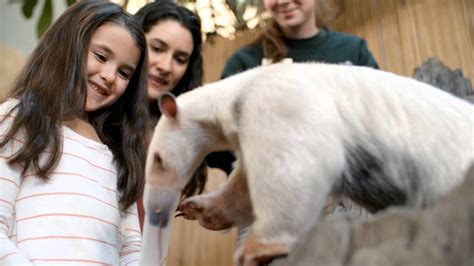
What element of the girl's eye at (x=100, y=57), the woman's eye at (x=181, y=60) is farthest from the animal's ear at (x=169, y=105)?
the woman's eye at (x=181, y=60)

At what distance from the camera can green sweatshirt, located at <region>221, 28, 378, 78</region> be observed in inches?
82.2

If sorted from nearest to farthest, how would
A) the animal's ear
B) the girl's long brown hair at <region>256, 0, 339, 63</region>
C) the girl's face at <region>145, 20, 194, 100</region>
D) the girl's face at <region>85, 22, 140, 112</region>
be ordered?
the animal's ear → the girl's face at <region>85, 22, 140, 112</region> → the girl's long brown hair at <region>256, 0, 339, 63</region> → the girl's face at <region>145, 20, 194, 100</region>

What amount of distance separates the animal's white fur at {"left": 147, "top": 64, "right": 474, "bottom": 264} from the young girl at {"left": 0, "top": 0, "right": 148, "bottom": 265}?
0.60 metres

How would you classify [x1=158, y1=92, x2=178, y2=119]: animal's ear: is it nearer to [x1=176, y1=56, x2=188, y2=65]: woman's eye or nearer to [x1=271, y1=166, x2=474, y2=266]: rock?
[x1=271, y1=166, x2=474, y2=266]: rock

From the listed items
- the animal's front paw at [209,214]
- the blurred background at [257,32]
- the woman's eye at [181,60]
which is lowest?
the blurred background at [257,32]

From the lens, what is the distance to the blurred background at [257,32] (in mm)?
2641

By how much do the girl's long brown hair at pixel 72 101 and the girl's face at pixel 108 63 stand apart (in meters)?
0.03

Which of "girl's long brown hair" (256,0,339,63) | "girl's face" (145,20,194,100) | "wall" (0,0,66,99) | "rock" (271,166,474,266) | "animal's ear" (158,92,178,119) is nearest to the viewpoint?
"rock" (271,166,474,266)

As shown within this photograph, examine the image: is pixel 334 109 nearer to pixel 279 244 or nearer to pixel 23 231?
pixel 279 244

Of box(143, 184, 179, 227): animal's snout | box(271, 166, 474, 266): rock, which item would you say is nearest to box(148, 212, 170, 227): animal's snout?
box(143, 184, 179, 227): animal's snout

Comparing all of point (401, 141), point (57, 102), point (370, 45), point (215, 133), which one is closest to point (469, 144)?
point (401, 141)

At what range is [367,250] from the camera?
0.64m

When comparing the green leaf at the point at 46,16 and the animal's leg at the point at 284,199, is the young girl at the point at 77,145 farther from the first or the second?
the animal's leg at the point at 284,199

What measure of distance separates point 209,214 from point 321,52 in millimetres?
1087
